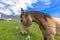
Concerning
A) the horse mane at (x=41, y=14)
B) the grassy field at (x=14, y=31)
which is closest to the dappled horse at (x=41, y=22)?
the horse mane at (x=41, y=14)

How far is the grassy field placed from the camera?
8.87 ft

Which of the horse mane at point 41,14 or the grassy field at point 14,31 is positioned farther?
the grassy field at point 14,31

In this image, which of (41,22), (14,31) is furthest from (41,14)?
(14,31)

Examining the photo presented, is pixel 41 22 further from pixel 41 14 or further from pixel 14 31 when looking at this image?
pixel 14 31

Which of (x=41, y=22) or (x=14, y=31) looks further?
(x=14, y=31)

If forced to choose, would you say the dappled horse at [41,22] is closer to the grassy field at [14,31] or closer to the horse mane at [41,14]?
the horse mane at [41,14]

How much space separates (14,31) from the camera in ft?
9.00

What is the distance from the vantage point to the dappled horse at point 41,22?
8.21 ft

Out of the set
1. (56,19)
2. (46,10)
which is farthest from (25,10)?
(56,19)

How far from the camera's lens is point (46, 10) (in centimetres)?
280

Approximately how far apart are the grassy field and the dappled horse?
0.15 metres

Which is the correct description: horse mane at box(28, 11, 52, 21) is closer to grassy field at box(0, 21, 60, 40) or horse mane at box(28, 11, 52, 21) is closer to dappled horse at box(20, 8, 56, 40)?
dappled horse at box(20, 8, 56, 40)

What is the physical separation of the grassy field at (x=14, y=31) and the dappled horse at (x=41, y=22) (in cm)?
15

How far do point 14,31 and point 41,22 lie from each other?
0.48 m
